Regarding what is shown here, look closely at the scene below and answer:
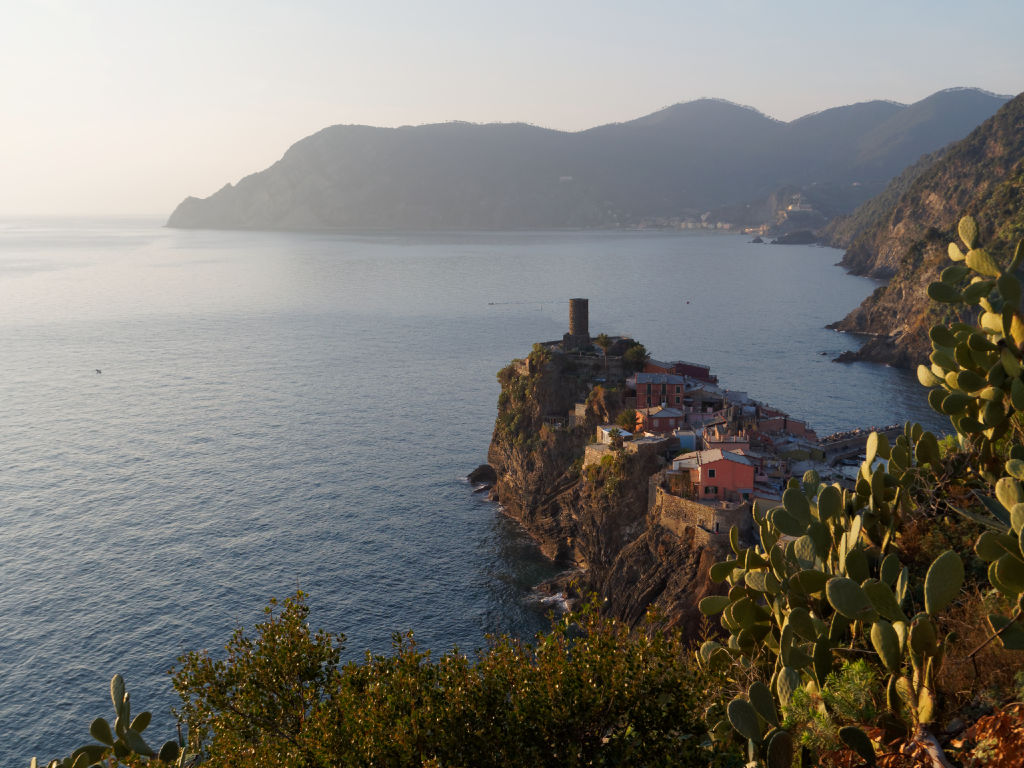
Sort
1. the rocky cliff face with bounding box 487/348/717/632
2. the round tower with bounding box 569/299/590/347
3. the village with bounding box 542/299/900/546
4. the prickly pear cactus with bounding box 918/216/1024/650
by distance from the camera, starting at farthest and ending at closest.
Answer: the round tower with bounding box 569/299/590/347
the village with bounding box 542/299/900/546
the rocky cliff face with bounding box 487/348/717/632
the prickly pear cactus with bounding box 918/216/1024/650

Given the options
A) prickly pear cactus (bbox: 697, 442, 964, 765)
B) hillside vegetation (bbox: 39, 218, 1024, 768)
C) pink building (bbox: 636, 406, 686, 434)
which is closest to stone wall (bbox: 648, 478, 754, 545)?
pink building (bbox: 636, 406, 686, 434)

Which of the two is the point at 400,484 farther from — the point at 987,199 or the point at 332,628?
the point at 987,199

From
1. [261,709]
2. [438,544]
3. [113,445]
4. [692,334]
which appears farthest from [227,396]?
[261,709]

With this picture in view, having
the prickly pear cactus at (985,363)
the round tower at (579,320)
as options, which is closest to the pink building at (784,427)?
the round tower at (579,320)

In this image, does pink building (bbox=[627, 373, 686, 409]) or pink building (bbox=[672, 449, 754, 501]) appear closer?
pink building (bbox=[672, 449, 754, 501])

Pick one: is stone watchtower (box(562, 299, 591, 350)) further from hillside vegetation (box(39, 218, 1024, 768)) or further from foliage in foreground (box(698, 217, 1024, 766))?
foliage in foreground (box(698, 217, 1024, 766))

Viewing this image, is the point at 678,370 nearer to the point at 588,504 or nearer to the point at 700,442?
the point at 700,442

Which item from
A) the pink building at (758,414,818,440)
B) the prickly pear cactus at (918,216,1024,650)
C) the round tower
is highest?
the prickly pear cactus at (918,216,1024,650)
